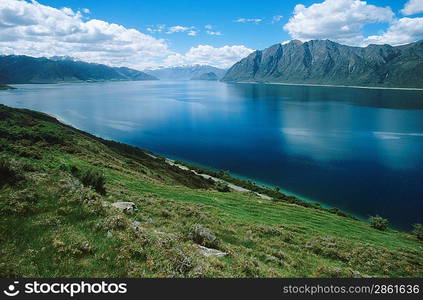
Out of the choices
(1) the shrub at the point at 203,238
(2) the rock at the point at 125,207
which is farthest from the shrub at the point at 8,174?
(1) the shrub at the point at 203,238

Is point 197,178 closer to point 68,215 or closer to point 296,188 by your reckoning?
point 296,188

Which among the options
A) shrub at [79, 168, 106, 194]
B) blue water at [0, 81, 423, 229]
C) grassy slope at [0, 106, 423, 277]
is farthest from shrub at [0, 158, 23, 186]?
blue water at [0, 81, 423, 229]

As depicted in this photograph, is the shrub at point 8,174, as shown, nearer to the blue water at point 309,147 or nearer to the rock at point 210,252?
the rock at point 210,252

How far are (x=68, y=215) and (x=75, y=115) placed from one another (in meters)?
165

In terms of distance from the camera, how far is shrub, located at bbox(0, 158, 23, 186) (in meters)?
14.4

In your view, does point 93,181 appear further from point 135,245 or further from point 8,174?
point 135,245

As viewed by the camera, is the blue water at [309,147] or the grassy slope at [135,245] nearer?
the grassy slope at [135,245]

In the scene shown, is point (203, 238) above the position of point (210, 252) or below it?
below

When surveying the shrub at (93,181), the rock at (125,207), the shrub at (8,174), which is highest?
the shrub at (8,174)

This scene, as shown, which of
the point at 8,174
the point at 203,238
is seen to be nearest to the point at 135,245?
the point at 203,238

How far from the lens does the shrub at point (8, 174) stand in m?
14.4

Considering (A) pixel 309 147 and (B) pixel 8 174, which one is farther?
(A) pixel 309 147

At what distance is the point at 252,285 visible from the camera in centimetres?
866

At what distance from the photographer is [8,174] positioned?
1479 cm
